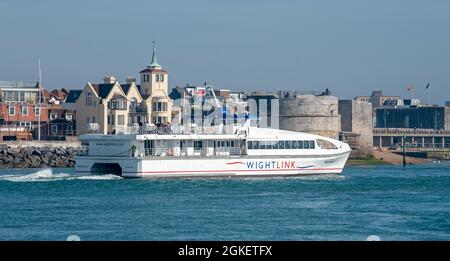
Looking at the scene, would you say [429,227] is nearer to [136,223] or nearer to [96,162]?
[136,223]

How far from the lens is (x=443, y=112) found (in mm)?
139500

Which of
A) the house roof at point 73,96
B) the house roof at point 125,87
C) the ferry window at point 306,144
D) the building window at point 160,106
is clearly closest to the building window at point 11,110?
the house roof at point 125,87

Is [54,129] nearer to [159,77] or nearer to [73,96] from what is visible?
[73,96]

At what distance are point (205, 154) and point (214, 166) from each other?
4.40ft

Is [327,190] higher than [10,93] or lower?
lower

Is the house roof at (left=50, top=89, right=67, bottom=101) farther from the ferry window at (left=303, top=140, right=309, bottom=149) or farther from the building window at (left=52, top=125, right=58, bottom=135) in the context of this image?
the ferry window at (left=303, top=140, right=309, bottom=149)

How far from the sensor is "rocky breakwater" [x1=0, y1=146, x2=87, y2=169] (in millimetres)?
80562

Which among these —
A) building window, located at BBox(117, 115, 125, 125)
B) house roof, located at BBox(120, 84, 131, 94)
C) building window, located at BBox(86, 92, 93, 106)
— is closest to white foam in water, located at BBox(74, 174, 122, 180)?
building window, located at BBox(117, 115, 125, 125)

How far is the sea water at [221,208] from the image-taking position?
90.9ft

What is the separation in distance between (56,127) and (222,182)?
46.1 meters

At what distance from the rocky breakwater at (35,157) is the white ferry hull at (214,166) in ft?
83.4

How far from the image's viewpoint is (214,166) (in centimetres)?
5631

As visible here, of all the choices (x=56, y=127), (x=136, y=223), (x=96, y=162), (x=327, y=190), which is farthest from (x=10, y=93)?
(x=136, y=223)

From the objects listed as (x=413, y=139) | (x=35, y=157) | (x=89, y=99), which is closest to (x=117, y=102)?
(x=89, y=99)
